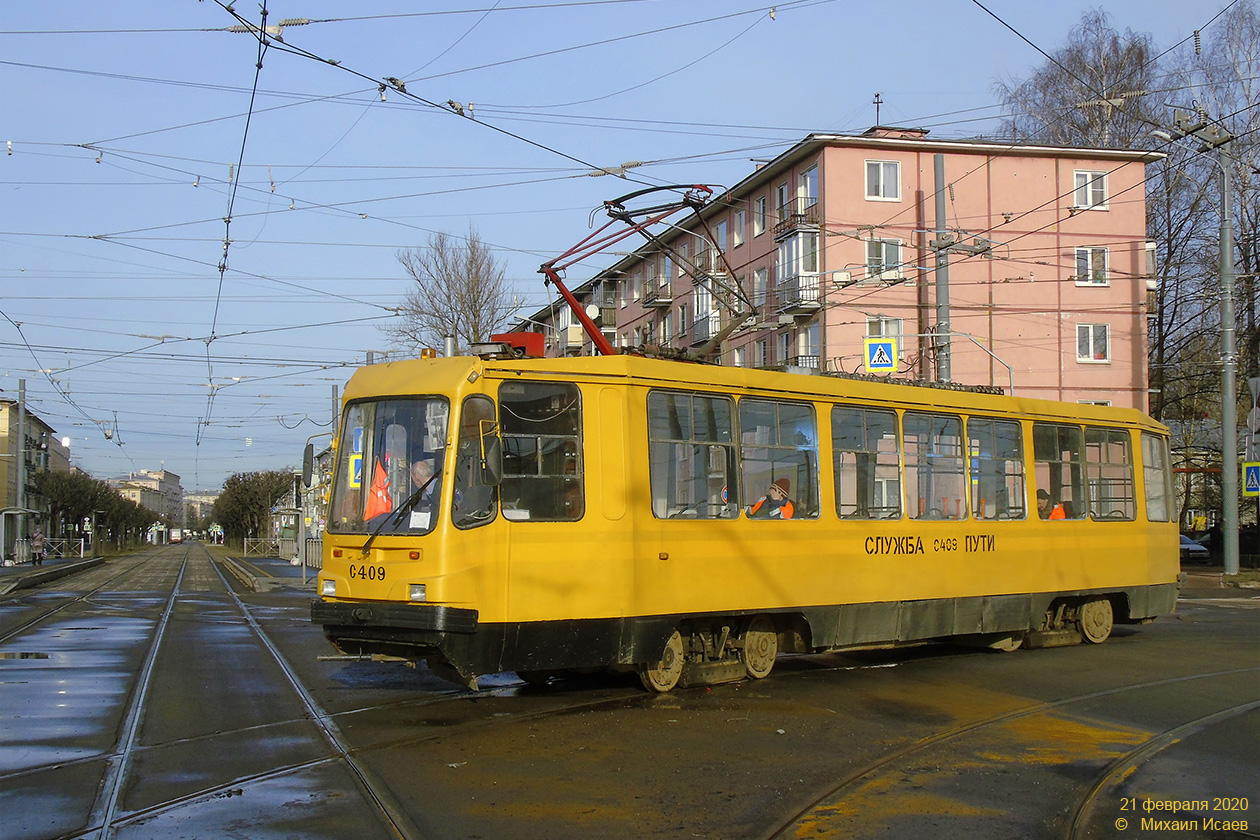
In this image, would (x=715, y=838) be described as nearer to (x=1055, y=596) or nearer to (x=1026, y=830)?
(x=1026, y=830)

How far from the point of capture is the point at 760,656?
11594 millimetres

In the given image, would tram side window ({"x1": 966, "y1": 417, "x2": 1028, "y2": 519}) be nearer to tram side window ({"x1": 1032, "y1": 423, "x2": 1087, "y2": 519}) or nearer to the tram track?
tram side window ({"x1": 1032, "y1": 423, "x2": 1087, "y2": 519})

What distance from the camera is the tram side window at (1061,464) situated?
1475 centimetres

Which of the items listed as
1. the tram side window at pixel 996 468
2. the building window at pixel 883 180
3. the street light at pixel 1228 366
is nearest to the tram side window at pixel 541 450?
the tram side window at pixel 996 468

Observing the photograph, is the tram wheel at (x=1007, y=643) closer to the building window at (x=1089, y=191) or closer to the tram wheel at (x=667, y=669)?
the tram wheel at (x=667, y=669)

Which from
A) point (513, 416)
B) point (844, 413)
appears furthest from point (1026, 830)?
point (844, 413)

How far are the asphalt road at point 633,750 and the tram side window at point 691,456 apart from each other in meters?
1.77

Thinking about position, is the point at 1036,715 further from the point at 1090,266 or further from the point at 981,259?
the point at 1090,266

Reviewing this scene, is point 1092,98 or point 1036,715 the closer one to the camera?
point 1036,715

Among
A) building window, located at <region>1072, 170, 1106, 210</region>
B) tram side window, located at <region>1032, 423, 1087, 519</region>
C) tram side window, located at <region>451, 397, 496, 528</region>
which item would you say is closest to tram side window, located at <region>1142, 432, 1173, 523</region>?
tram side window, located at <region>1032, 423, 1087, 519</region>

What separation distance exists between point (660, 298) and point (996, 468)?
125ft

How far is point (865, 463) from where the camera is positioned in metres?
12.5

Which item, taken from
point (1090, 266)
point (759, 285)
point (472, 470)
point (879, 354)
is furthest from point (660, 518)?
point (1090, 266)

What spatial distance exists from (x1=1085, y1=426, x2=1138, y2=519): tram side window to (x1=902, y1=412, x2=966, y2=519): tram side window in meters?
2.88
